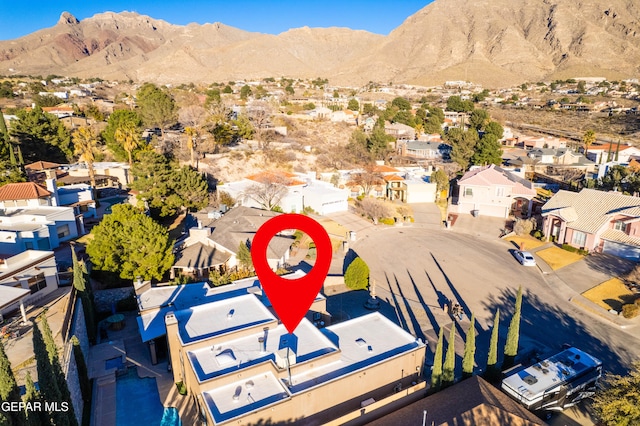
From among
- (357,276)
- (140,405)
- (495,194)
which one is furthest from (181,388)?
(495,194)

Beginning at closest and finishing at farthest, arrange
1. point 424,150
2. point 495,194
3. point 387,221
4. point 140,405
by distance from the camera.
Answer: point 140,405 → point 387,221 → point 495,194 → point 424,150

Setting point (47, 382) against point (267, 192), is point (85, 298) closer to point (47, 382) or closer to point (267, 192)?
point (47, 382)

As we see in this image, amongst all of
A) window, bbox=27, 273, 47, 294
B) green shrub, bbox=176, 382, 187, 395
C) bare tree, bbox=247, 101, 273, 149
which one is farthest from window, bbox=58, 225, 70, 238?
bare tree, bbox=247, 101, 273, 149

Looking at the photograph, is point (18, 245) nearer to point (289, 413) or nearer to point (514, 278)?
point (289, 413)

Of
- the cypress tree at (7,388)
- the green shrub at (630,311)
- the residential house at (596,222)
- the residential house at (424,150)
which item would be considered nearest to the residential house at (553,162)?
the residential house at (424,150)

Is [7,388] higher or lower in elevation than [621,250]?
higher

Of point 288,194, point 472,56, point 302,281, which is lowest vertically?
point 288,194

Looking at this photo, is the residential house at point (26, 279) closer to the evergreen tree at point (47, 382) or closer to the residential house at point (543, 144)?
the evergreen tree at point (47, 382)
